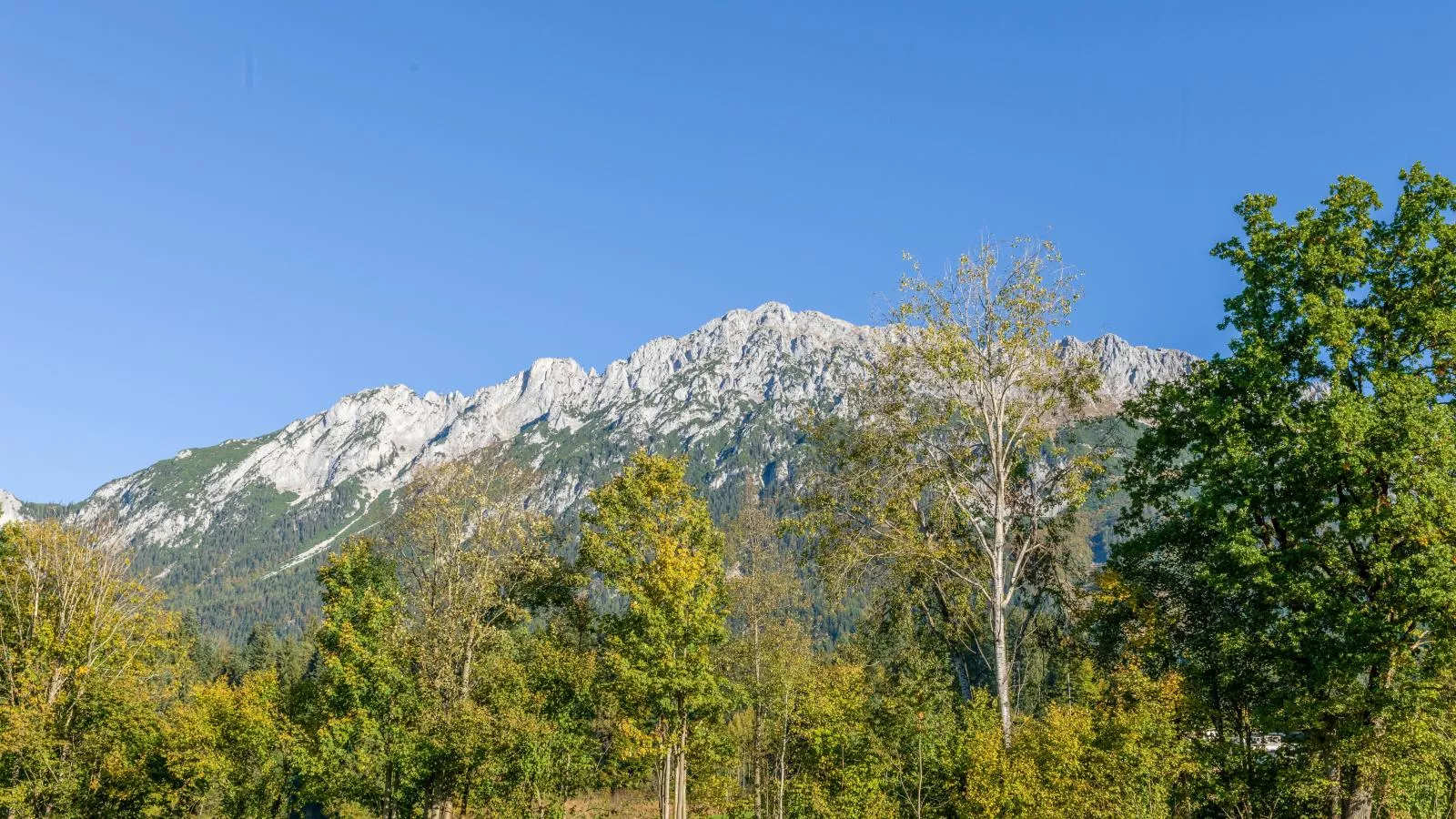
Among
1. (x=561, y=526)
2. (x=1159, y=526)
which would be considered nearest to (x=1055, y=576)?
(x=1159, y=526)

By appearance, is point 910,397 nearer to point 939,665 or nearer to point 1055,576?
point 1055,576

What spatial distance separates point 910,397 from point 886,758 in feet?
39.9

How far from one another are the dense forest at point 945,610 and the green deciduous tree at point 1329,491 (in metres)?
0.09

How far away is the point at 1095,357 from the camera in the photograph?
87.1 feet

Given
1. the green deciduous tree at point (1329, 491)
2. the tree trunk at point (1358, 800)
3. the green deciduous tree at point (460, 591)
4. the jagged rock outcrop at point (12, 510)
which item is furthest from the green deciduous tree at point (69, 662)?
the tree trunk at point (1358, 800)

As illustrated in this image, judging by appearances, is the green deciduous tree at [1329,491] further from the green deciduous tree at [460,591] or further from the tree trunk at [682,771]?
the green deciduous tree at [460,591]

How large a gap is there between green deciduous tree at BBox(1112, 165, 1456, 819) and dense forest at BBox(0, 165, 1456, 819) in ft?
0.30

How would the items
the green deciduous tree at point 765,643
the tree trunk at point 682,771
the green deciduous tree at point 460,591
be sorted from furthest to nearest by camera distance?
the green deciduous tree at point 765,643 < the green deciduous tree at point 460,591 < the tree trunk at point 682,771

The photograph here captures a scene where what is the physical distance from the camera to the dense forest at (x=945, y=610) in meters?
17.9

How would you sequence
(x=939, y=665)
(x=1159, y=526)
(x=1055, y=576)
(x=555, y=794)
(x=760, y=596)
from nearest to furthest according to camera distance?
(x=1159, y=526) < (x=1055, y=576) < (x=555, y=794) < (x=760, y=596) < (x=939, y=665)

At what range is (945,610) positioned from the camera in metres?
32.0

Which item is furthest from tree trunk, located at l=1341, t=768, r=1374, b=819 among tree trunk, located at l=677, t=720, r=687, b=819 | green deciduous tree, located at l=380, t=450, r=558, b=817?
green deciduous tree, located at l=380, t=450, r=558, b=817

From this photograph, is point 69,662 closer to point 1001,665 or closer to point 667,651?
point 667,651

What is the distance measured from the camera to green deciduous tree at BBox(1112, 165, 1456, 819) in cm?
1677
